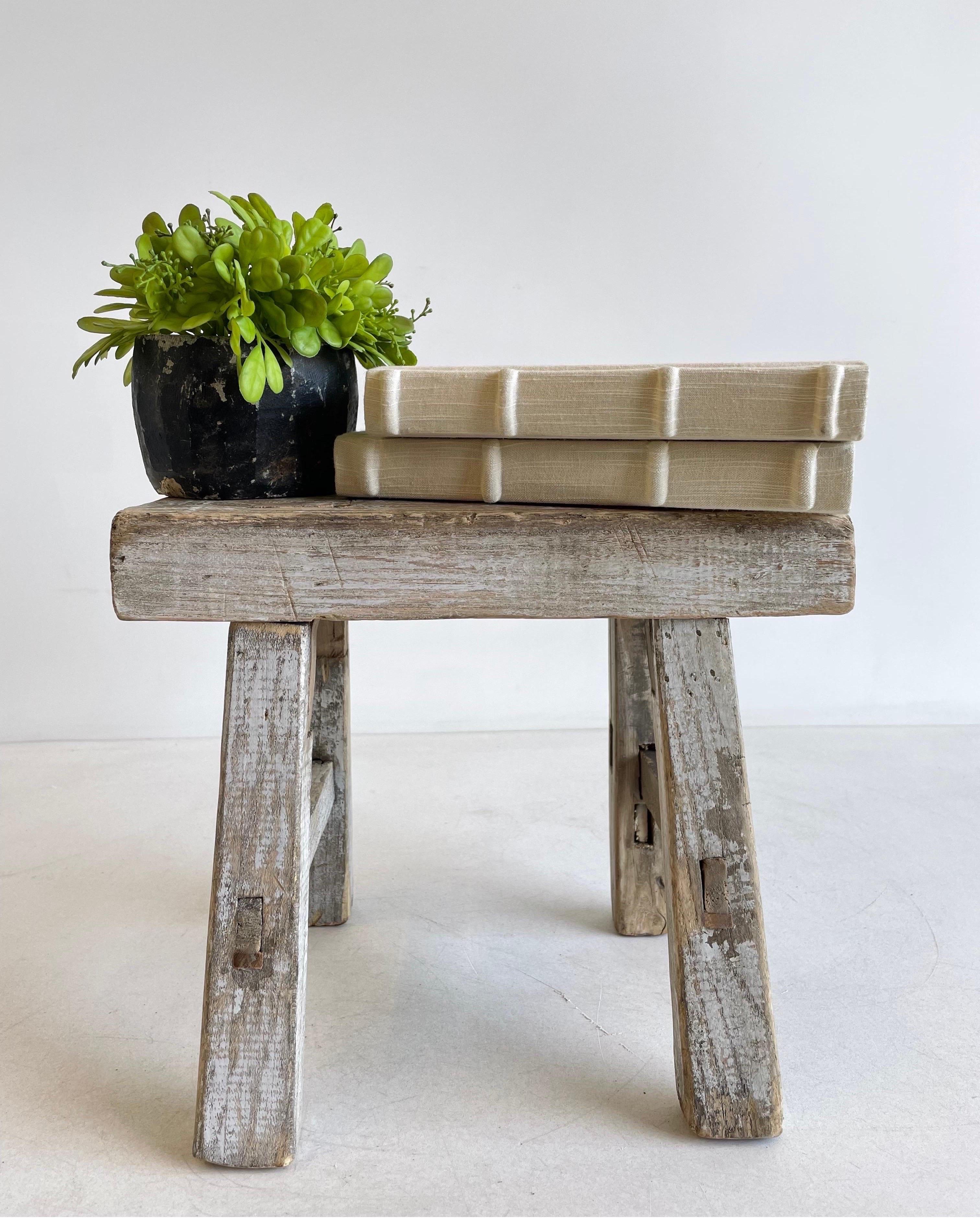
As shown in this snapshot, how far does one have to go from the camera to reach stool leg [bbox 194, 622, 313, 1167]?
0.84 metres

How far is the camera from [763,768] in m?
1.94

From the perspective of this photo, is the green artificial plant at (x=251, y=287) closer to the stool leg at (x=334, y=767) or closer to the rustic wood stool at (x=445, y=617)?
the rustic wood stool at (x=445, y=617)

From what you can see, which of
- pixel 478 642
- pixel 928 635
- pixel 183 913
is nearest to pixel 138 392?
pixel 183 913

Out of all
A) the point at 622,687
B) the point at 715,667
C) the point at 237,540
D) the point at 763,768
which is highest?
the point at 237,540

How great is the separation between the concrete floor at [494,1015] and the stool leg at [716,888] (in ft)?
0.19

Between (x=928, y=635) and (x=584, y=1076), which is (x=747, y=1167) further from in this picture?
(x=928, y=635)

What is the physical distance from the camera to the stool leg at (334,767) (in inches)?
48.6

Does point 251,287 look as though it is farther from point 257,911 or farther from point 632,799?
point 632,799

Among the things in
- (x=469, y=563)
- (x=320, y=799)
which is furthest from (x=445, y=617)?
(x=320, y=799)

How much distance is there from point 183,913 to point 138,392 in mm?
712

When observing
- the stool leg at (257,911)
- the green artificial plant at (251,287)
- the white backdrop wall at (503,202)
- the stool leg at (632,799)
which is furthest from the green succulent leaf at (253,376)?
the white backdrop wall at (503,202)

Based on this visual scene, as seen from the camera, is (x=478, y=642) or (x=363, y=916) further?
(x=478, y=642)

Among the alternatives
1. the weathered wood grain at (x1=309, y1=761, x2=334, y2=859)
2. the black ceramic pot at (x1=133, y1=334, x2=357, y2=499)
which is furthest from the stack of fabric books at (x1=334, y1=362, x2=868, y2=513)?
the weathered wood grain at (x1=309, y1=761, x2=334, y2=859)

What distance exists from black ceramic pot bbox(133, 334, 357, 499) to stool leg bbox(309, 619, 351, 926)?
0.99ft
